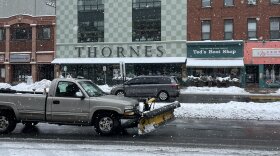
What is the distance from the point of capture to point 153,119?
11.8 meters

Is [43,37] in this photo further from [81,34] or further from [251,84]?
[251,84]

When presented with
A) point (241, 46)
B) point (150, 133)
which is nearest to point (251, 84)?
point (241, 46)

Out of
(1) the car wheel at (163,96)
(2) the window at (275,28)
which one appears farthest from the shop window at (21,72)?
(2) the window at (275,28)

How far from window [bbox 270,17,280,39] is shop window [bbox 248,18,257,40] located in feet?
4.67

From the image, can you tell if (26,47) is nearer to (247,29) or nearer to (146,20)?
(146,20)

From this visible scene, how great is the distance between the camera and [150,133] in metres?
12.4

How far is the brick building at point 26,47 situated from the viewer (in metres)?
44.5

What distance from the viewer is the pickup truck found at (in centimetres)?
1165

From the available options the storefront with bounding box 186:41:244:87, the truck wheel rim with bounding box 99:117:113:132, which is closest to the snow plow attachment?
the truck wheel rim with bounding box 99:117:113:132

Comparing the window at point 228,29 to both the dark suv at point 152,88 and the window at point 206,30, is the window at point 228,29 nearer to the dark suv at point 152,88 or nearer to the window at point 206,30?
the window at point 206,30

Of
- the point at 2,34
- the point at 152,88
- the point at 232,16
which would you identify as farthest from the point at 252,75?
the point at 2,34

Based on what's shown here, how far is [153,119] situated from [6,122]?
434 centimetres

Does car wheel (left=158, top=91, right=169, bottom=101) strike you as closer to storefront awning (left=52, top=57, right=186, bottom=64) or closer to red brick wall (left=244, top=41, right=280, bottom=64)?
storefront awning (left=52, top=57, right=186, bottom=64)

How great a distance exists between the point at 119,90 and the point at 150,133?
1470 cm
